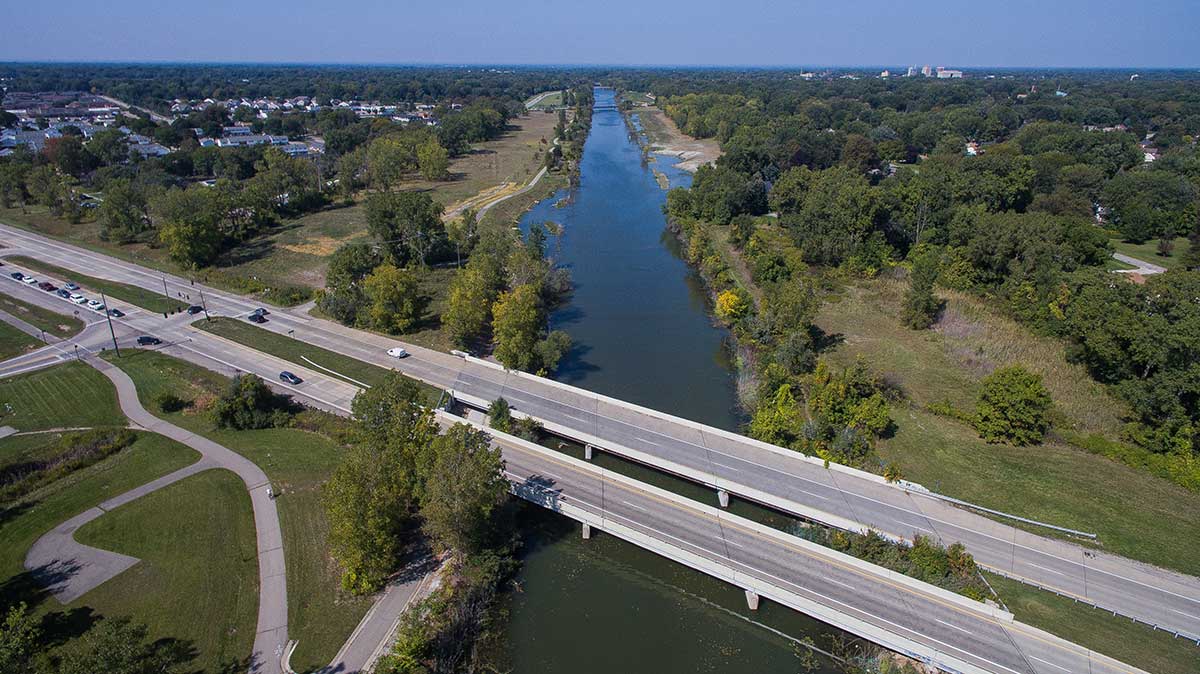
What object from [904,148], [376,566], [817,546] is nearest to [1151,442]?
[817,546]

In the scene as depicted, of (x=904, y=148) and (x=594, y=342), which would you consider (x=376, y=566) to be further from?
(x=904, y=148)

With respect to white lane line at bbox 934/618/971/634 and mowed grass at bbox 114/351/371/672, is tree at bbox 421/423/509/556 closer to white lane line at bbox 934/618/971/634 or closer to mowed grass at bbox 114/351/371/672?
mowed grass at bbox 114/351/371/672

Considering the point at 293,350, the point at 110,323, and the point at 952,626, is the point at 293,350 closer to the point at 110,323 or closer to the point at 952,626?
the point at 110,323

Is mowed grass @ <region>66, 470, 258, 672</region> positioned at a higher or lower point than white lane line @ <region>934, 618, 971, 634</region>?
lower

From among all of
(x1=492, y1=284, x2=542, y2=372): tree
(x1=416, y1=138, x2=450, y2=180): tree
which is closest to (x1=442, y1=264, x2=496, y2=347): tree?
(x1=492, y1=284, x2=542, y2=372): tree

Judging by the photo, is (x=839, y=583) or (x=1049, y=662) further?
(x=839, y=583)

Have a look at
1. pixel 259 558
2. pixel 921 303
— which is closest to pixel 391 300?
pixel 259 558
